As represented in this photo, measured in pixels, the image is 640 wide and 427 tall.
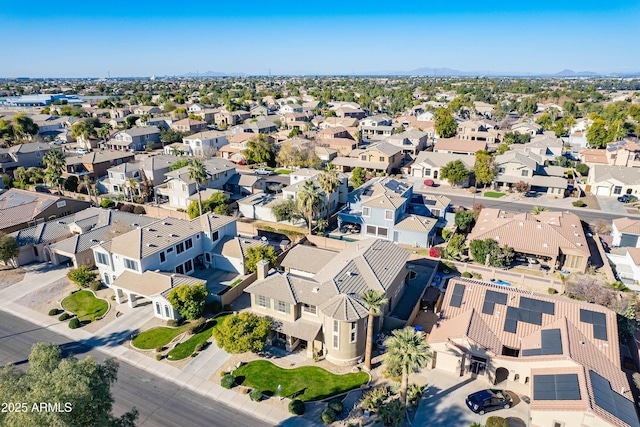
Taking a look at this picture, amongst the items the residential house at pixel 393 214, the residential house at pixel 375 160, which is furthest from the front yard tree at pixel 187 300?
the residential house at pixel 375 160

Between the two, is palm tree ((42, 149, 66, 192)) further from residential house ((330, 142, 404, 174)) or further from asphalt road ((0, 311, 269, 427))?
residential house ((330, 142, 404, 174))

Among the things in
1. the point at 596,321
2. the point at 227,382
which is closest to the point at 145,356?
the point at 227,382

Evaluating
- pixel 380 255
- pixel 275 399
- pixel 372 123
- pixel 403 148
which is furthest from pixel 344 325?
pixel 372 123

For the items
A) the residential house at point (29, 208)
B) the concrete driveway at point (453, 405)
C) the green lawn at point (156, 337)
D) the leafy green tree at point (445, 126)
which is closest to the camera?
the concrete driveway at point (453, 405)

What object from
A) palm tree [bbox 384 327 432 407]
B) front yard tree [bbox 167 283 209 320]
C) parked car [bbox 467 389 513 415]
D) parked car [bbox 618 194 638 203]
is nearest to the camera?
palm tree [bbox 384 327 432 407]

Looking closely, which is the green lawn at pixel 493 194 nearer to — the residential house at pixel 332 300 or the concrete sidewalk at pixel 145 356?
the residential house at pixel 332 300

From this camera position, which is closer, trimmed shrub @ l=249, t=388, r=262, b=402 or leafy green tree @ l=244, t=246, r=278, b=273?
trimmed shrub @ l=249, t=388, r=262, b=402

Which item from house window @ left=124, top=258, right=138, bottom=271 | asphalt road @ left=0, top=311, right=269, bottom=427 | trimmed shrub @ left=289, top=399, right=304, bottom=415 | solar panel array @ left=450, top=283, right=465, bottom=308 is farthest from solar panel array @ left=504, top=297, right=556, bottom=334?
house window @ left=124, top=258, right=138, bottom=271

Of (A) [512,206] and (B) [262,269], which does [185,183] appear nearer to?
(B) [262,269]
